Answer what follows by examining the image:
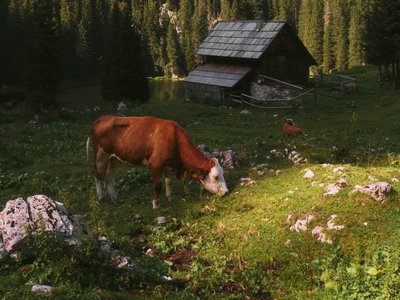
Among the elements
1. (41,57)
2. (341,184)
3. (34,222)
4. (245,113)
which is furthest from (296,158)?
(41,57)

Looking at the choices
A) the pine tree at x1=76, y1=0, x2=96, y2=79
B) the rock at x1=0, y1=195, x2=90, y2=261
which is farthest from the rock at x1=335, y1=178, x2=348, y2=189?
the pine tree at x1=76, y1=0, x2=96, y2=79

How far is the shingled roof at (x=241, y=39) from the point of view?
143 feet

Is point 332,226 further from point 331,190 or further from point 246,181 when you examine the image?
point 246,181

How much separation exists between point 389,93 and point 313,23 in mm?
79852

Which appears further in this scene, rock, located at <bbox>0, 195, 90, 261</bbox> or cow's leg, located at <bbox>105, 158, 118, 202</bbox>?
cow's leg, located at <bbox>105, 158, 118, 202</bbox>

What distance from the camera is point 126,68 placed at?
5094cm

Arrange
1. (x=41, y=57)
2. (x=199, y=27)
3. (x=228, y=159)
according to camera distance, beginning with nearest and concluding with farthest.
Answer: (x=228, y=159), (x=41, y=57), (x=199, y=27)

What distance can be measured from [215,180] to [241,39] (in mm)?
35975

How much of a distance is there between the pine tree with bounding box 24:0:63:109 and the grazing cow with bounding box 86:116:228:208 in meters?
34.2

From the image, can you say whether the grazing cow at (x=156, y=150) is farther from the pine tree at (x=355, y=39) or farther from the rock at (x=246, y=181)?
the pine tree at (x=355, y=39)

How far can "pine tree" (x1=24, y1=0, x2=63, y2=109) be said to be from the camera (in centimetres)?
4541

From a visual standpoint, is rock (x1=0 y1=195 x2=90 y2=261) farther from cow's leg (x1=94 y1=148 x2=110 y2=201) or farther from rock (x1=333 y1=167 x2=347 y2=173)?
rock (x1=333 y1=167 x2=347 y2=173)

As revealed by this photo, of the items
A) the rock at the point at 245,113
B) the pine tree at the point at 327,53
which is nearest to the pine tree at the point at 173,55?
the pine tree at the point at 327,53

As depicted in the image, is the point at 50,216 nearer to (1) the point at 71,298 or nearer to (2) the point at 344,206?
(1) the point at 71,298
